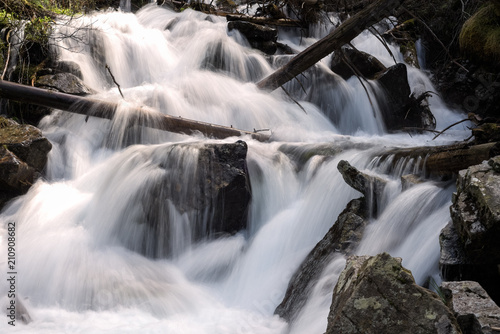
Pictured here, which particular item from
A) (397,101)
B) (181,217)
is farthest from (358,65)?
(181,217)

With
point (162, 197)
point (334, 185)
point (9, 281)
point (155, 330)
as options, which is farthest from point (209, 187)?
point (9, 281)

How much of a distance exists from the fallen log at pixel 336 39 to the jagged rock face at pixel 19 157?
3.86 m

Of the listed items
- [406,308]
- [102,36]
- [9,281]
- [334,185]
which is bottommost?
[9,281]

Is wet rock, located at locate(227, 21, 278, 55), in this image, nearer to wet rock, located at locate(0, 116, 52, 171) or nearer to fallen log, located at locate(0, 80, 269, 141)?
fallen log, located at locate(0, 80, 269, 141)

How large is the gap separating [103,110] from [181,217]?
2.31 metres

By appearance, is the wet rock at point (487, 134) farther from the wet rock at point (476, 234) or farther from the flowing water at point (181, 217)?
the wet rock at point (476, 234)

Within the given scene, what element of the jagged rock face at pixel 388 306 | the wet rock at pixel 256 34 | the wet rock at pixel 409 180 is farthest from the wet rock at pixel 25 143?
the wet rock at pixel 256 34

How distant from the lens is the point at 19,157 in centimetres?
539

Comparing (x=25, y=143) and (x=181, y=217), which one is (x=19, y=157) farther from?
(x=181, y=217)

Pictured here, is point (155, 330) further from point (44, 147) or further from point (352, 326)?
point (44, 147)

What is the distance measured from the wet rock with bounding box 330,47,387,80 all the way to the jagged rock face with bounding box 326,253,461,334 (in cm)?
713

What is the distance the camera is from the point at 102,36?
8523 millimetres

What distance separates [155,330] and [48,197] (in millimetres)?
2672

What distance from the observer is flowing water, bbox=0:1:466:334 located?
369 cm
